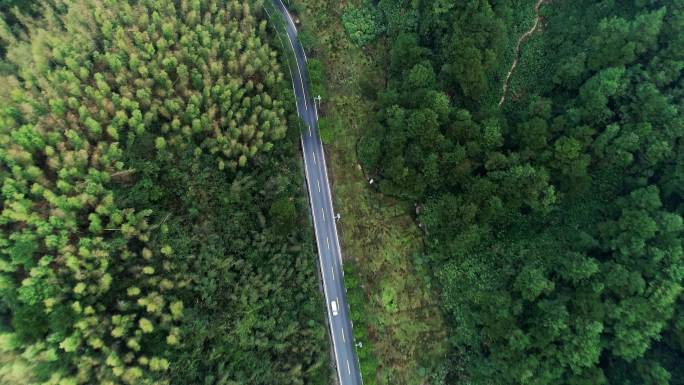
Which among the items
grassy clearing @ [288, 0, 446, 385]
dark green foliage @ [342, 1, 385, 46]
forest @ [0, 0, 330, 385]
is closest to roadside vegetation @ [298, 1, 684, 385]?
grassy clearing @ [288, 0, 446, 385]

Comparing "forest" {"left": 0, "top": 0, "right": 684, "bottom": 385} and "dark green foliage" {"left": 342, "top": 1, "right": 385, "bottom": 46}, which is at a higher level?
"dark green foliage" {"left": 342, "top": 1, "right": 385, "bottom": 46}

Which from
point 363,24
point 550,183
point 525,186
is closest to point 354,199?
point 525,186

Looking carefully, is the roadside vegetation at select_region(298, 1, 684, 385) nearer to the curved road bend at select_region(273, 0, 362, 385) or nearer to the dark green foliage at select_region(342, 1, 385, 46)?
the curved road bend at select_region(273, 0, 362, 385)

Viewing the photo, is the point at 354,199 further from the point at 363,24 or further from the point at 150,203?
the point at 363,24

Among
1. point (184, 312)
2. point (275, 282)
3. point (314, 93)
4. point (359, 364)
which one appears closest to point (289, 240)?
point (275, 282)

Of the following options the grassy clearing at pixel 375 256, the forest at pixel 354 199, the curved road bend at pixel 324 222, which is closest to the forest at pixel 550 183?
the forest at pixel 354 199

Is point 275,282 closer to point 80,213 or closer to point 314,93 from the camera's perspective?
point 80,213

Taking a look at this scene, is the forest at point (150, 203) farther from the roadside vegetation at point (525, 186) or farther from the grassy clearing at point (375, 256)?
the roadside vegetation at point (525, 186)
